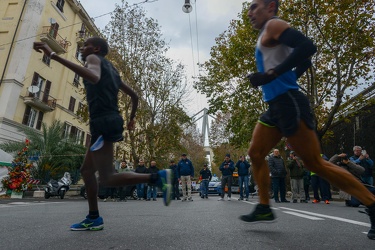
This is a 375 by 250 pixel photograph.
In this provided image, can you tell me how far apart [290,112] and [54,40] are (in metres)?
24.8

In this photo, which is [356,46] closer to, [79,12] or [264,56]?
[264,56]

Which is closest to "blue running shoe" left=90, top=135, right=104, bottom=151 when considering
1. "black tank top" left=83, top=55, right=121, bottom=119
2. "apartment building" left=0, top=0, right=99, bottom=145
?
"black tank top" left=83, top=55, right=121, bottom=119

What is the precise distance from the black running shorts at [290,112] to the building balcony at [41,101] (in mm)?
22342

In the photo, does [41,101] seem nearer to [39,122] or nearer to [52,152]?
[39,122]

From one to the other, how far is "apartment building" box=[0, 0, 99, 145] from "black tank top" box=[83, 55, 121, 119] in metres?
19.4

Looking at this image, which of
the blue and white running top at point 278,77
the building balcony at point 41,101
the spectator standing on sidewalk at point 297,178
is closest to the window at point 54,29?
the building balcony at point 41,101

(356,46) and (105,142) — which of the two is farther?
(356,46)

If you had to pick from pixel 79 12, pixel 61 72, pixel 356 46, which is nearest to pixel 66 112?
pixel 61 72

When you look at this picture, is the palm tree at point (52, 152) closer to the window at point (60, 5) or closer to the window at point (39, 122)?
the window at point (39, 122)

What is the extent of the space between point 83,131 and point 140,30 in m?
12.5

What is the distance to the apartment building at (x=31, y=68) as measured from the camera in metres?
20.9

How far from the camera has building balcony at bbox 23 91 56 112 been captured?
22.0 metres

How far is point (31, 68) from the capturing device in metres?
22.4

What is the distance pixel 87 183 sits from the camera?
10.1 feet
